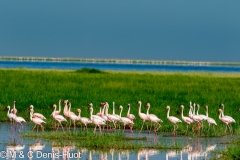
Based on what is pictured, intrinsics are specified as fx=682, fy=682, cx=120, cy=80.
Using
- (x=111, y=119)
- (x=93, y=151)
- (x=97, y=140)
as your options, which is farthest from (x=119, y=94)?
(x=93, y=151)

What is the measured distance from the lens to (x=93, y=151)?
49.1 ft

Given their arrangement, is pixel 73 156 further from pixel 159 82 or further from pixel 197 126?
pixel 159 82

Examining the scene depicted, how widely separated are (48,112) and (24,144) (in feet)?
21.4

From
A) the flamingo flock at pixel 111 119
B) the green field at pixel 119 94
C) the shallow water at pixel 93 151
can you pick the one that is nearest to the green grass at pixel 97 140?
the shallow water at pixel 93 151

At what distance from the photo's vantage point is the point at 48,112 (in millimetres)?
22344

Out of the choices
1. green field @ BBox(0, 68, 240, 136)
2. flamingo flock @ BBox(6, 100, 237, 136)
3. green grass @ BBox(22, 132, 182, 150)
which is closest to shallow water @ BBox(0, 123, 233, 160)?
green grass @ BBox(22, 132, 182, 150)

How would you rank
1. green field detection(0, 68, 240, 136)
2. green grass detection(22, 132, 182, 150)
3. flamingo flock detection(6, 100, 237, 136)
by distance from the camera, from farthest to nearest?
green field detection(0, 68, 240, 136) < flamingo flock detection(6, 100, 237, 136) < green grass detection(22, 132, 182, 150)

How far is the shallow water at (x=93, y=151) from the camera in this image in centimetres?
1423

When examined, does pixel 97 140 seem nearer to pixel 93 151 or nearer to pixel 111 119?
pixel 93 151

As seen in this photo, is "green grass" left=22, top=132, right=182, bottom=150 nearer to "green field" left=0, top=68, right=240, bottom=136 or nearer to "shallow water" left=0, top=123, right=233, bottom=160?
"shallow water" left=0, top=123, right=233, bottom=160

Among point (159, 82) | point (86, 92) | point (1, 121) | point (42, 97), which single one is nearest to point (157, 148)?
point (1, 121)

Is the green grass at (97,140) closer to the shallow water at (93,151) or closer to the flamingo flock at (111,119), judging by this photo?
the shallow water at (93,151)

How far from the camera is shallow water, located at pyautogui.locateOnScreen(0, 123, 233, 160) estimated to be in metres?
14.2

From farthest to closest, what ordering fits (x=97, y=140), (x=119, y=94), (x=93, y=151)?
(x=119, y=94) < (x=97, y=140) < (x=93, y=151)
